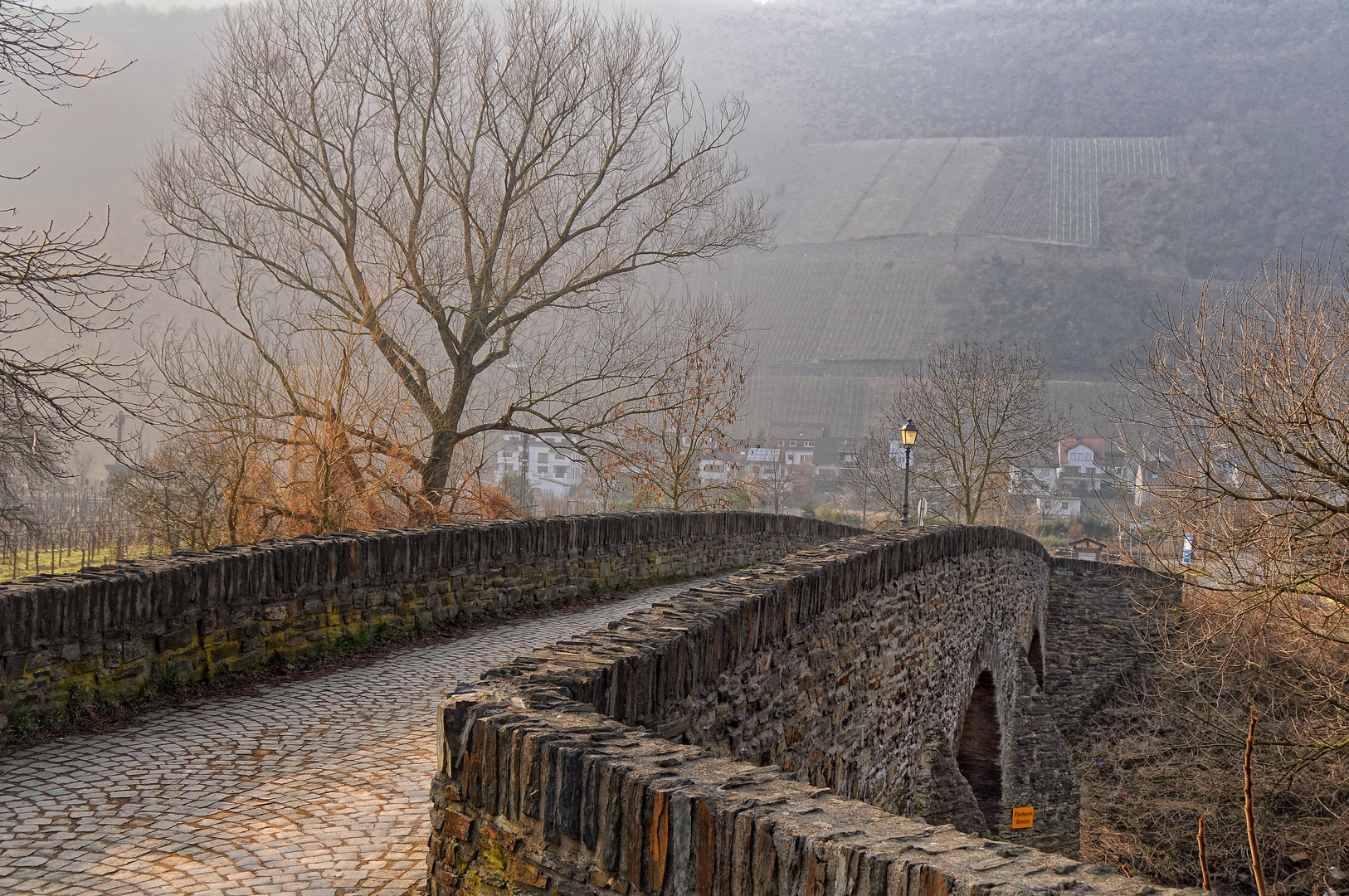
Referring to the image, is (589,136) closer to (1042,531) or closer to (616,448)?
(616,448)

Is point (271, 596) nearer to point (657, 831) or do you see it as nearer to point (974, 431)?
point (657, 831)

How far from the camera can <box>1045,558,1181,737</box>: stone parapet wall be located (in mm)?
27062

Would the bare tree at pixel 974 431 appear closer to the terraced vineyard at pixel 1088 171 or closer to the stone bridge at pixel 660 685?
the stone bridge at pixel 660 685

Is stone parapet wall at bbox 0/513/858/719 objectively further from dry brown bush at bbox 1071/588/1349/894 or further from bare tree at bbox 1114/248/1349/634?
dry brown bush at bbox 1071/588/1349/894

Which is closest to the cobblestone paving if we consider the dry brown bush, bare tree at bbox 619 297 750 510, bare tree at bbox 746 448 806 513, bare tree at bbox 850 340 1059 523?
the dry brown bush

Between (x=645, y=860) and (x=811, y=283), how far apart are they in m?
135

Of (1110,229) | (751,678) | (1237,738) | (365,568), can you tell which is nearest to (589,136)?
(365,568)

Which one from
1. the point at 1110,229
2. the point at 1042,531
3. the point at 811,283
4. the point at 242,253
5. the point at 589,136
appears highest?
the point at 1110,229

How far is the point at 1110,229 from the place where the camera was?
480 feet

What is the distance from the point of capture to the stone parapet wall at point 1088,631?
27062 mm

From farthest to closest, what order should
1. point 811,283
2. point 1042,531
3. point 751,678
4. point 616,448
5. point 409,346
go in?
point 811,283 < point 1042,531 < point 616,448 < point 409,346 < point 751,678

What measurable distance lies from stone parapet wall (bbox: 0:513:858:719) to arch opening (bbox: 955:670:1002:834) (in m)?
5.56

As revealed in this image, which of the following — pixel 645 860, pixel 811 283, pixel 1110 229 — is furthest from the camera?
pixel 1110 229

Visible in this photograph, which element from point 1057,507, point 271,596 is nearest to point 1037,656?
point 271,596
